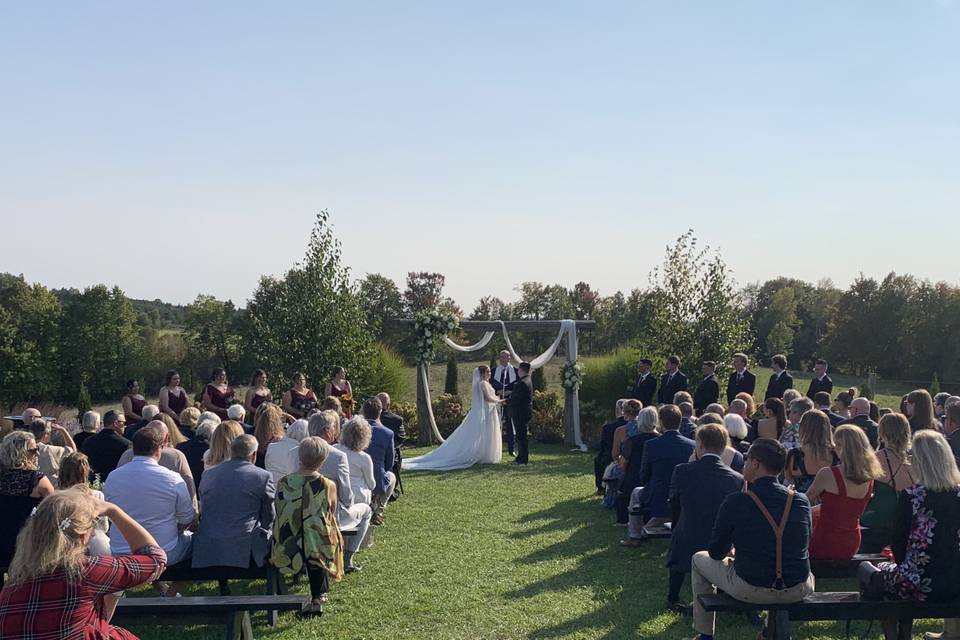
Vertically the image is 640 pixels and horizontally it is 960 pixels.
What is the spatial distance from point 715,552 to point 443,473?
863 centimetres

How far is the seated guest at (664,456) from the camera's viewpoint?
7.50m

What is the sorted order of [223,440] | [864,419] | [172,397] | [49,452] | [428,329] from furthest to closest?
1. [428,329]
2. [172,397]
3. [864,419]
4. [49,452]
5. [223,440]

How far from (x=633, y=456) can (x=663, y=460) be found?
1.08m

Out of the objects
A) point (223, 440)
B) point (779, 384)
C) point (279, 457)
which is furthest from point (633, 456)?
point (779, 384)

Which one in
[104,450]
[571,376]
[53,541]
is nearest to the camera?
[53,541]

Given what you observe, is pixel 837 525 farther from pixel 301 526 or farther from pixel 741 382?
pixel 741 382

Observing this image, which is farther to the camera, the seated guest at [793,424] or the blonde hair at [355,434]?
the seated guest at [793,424]

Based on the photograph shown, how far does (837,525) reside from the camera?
5551 mm

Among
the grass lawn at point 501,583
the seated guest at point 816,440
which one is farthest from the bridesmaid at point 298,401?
the seated guest at point 816,440

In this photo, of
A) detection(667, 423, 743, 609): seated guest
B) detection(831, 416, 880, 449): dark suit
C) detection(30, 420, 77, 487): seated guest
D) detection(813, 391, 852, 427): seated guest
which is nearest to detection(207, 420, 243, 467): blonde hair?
detection(30, 420, 77, 487): seated guest

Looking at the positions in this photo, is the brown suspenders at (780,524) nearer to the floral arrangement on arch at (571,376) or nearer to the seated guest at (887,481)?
the seated guest at (887,481)

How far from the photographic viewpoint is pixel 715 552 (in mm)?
4906

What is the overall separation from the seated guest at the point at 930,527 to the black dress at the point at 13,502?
5.69 m

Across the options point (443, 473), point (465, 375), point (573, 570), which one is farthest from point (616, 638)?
point (465, 375)
